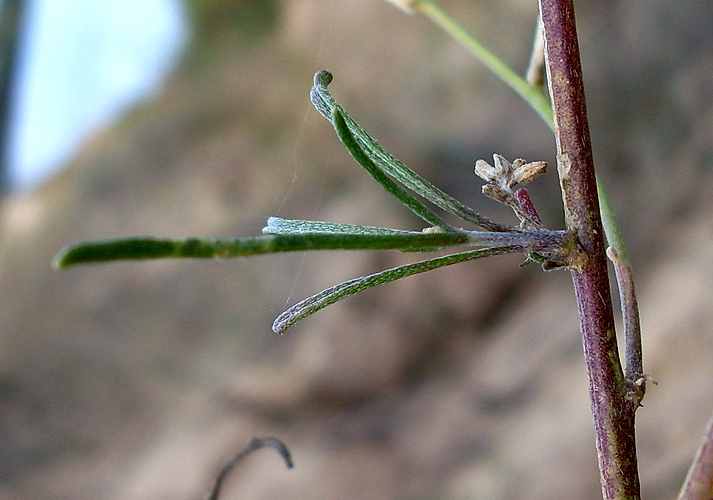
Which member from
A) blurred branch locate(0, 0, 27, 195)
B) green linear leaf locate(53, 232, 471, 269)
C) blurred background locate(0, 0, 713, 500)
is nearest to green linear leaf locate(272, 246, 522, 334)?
green linear leaf locate(53, 232, 471, 269)

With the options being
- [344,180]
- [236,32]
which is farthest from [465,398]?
[236,32]

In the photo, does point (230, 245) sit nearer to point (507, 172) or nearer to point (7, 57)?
point (507, 172)

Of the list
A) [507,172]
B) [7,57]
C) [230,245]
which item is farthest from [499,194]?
[7,57]

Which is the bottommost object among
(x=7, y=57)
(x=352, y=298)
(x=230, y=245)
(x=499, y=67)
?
(x=230, y=245)

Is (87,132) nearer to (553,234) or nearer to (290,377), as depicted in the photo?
(290,377)

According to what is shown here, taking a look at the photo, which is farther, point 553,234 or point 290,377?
point 290,377

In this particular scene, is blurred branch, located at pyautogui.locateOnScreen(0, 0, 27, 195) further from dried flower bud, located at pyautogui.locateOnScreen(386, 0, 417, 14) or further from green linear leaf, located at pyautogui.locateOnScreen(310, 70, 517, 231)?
green linear leaf, located at pyautogui.locateOnScreen(310, 70, 517, 231)
